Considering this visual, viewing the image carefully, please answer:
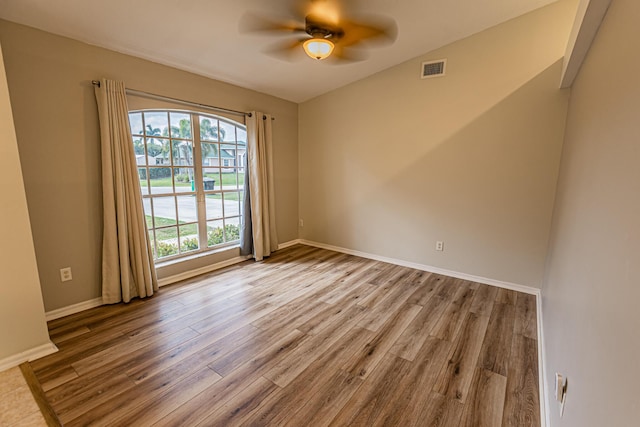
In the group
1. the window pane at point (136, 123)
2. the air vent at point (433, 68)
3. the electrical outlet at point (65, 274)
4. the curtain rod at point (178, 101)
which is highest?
the air vent at point (433, 68)

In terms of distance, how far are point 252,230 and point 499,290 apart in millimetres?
3225

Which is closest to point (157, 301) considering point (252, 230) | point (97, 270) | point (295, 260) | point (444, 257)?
point (97, 270)

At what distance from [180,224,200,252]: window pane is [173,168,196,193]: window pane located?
46cm

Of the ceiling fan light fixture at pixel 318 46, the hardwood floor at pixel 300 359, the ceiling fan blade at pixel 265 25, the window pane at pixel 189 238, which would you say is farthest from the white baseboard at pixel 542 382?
the window pane at pixel 189 238

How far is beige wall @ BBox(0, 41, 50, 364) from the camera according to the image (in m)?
1.84

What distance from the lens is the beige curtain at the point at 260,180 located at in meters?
3.91

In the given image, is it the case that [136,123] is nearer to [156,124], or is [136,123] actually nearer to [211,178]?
[156,124]

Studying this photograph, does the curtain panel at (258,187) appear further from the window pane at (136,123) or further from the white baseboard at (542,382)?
the white baseboard at (542,382)

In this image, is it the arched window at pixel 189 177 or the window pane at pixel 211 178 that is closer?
the arched window at pixel 189 177

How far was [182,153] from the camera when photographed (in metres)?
3.35

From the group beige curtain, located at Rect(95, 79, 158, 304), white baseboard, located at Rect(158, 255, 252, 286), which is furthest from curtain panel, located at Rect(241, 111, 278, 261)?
beige curtain, located at Rect(95, 79, 158, 304)

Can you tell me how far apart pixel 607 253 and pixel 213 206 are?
12.3 ft

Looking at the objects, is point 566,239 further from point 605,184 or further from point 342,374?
point 342,374

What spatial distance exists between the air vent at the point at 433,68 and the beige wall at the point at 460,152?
0.07 meters
